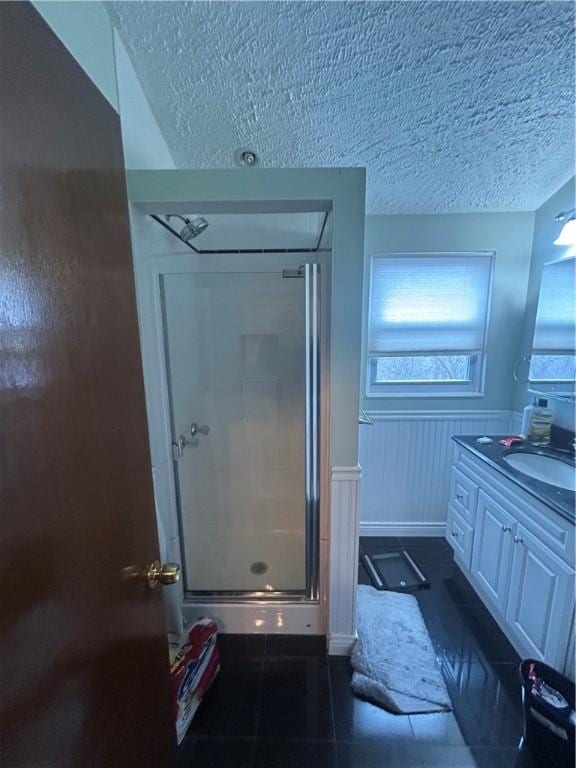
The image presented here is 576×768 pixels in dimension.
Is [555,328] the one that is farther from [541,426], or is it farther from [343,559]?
[343,559]

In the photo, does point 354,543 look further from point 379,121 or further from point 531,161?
point 531,161

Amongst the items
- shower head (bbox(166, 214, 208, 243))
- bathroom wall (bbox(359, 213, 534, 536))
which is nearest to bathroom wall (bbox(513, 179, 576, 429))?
bathroom wall (bbox(359, 213, 534, 536))

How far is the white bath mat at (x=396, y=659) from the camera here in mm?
1313

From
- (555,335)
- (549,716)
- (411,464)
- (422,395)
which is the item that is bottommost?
(549,716)

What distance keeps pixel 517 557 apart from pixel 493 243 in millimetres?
1950

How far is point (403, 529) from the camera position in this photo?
93.4 inches

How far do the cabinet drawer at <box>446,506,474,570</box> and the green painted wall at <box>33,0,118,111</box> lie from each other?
248 cm

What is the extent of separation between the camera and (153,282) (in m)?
1.44

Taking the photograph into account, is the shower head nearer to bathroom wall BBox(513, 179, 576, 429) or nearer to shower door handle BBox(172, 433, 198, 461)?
shower door handle BBox(172, 433, 198, 461)

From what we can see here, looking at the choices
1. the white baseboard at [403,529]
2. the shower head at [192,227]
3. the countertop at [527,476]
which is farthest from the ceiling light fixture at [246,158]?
the white baseboard at [403,529]

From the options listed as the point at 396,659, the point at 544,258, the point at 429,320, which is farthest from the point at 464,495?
the point at 544,258

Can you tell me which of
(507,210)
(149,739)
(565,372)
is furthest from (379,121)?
(149,739)

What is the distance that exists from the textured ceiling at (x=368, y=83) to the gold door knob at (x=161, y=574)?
1.67 m

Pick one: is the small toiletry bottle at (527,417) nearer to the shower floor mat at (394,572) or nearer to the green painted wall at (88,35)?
the shower floor mat at (394,572)
